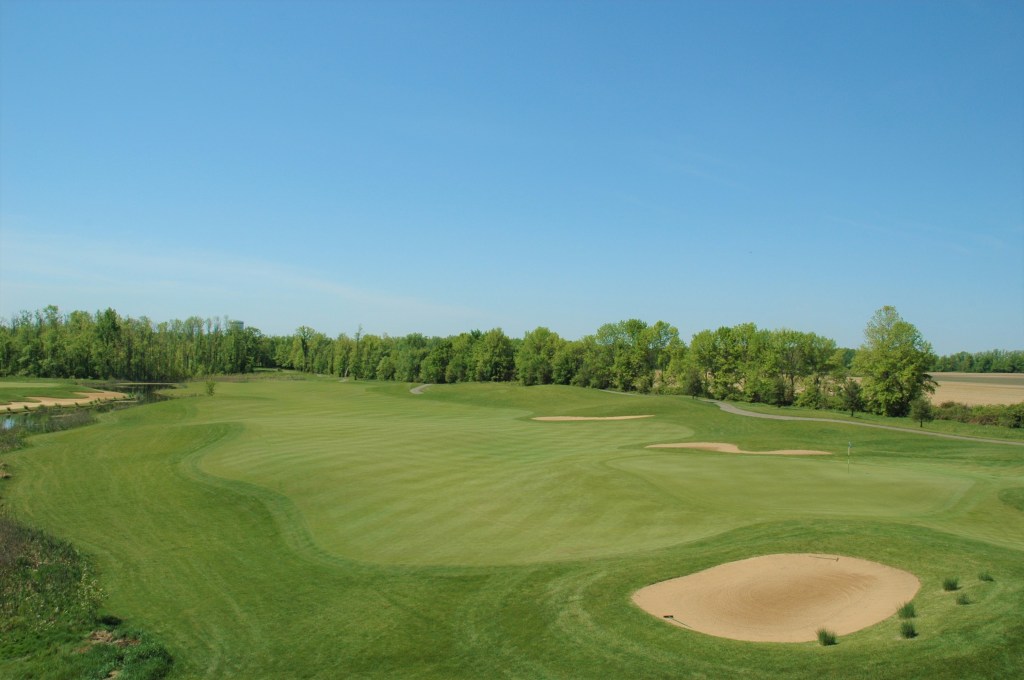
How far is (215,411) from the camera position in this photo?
63.4 meters

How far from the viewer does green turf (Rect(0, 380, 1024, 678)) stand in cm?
1108

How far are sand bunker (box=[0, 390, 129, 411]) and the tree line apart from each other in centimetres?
4249

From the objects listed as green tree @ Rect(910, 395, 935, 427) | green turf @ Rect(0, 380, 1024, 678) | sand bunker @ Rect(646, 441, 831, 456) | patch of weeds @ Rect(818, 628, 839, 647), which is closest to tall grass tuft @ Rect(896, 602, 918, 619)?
green turf @ Rect(0, 380, 1024, 678)

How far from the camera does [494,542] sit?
18328mm

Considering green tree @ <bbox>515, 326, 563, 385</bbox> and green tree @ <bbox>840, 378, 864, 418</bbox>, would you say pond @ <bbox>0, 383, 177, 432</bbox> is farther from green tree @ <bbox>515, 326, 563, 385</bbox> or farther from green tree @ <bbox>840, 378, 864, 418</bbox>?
green tree @ <bbox>840, 378, 864, 418</bbox>

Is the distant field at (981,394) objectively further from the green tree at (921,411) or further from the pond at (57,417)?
the pond at (57,417)

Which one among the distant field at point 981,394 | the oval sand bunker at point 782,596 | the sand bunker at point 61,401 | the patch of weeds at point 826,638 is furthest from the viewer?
the distant field at point 981,394

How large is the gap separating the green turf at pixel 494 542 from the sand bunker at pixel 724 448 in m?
1.07

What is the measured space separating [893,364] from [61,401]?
9509 cm

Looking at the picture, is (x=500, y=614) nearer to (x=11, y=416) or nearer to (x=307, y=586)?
(x=307, y=586)

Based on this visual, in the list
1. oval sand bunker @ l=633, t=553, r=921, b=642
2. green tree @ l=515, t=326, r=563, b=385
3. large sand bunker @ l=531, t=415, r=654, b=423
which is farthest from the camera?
green tree @ l=515, t=326, r=563, b=385

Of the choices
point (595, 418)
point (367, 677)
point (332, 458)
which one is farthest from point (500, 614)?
point (595, 418)

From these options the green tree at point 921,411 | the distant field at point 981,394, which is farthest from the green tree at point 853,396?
the distant field at point 981,394

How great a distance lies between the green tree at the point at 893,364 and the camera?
6184cm
